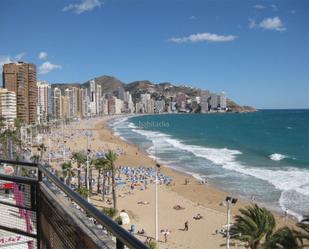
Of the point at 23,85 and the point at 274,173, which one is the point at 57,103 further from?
the point at 274,173

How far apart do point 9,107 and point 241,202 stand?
279 ft

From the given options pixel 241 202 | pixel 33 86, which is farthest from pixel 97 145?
pixel 33 86

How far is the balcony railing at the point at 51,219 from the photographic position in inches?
72.2

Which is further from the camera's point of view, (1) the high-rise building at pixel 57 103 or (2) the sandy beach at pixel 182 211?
(1) the high-rise building at pixel 57 103

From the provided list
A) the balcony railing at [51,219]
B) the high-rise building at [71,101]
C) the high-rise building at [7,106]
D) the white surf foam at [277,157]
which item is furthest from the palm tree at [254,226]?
the high-rise building at [71,101]

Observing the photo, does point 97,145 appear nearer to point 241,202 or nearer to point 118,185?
point 118,185

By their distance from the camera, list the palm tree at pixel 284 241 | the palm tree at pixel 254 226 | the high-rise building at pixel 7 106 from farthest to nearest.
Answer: the high-rise building at pixel 7 106 → the palm tree at pixel 254 226 → the palm tree at pixel 284 241

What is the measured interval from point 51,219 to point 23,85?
119 m

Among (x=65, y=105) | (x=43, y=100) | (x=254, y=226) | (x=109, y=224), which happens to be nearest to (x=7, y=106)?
(x=43, y=100)

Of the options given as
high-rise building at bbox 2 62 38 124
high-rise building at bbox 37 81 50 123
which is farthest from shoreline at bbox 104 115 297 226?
high-rise building at bbox 37 81 50 123

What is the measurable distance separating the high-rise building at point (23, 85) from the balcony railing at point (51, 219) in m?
113

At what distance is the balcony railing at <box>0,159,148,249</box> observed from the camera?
6.02ft

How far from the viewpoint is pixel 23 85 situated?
11600 centimetres

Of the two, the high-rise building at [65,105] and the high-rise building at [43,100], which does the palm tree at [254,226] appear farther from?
the high-rise building at [65,105]
